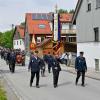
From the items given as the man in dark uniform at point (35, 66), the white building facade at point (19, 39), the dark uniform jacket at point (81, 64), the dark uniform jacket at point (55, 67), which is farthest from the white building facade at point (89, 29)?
the white building facade at point (19, 39)

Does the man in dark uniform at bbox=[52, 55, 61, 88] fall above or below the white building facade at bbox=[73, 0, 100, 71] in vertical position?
below

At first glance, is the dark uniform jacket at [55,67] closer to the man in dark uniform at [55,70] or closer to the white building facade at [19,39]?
the man in dark uniform at [55,70]

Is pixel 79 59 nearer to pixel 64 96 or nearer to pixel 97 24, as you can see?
pixel 64 96

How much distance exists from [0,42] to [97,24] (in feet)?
407

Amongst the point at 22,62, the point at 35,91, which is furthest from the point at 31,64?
the point at 22,62

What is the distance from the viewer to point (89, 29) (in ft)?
134

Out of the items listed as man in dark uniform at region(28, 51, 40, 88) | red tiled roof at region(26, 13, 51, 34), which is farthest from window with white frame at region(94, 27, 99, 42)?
red tiled roof at region(26, 13, 51, 34)

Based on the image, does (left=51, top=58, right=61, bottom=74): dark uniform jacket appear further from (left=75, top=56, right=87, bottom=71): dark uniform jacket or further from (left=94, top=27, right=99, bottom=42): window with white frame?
(left=94, top=27, right=99, bottom=42): window with white frame

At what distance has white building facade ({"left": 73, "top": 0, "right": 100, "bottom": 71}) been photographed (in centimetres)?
3869

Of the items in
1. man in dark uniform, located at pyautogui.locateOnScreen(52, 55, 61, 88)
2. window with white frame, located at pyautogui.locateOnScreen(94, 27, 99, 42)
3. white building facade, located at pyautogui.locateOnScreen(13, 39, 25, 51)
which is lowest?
man in dark uniform, located at pyautogui.locateOnScreen(52, 55, 61, 88)

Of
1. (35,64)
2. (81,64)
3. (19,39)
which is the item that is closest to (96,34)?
(81,64)

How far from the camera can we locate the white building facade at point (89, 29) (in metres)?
38.7

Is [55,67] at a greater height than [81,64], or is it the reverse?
[81,64]

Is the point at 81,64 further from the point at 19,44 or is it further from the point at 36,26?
the point at 19,44
